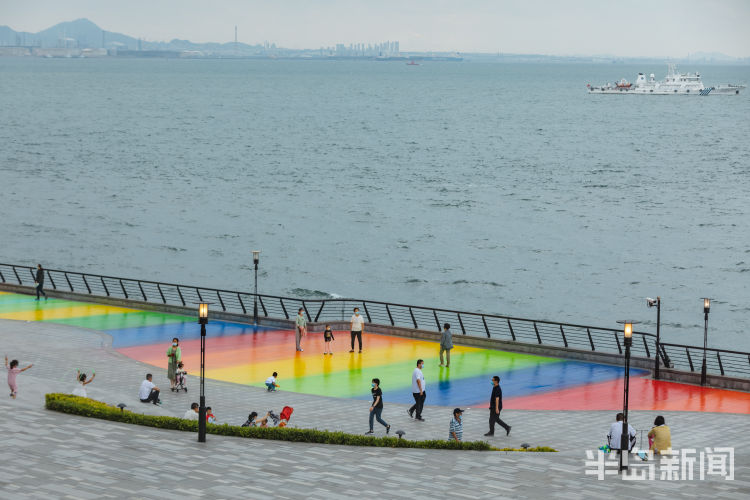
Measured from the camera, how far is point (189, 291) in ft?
225

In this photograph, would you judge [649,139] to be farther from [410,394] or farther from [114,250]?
[410,394]

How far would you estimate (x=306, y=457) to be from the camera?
2266 centimetres

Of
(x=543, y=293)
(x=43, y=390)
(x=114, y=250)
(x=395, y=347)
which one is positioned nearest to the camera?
(x=43, y=390)

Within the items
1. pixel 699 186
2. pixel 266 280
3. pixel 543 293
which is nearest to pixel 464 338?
pixel 543 293

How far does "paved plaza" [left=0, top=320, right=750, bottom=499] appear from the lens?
65.8ft

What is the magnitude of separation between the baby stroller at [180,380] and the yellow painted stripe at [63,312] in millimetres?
13348

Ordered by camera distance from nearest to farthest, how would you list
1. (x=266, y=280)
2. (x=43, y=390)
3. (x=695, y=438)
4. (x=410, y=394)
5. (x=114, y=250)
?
1. (x=695, y=438)
2. (x=43, y=390)
3. (x=410, y=394)
4. (x=266, y=280)
5. (x=114, y=250)

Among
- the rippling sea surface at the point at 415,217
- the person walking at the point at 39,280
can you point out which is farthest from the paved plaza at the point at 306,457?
the rippling sea surface at the point at 415,217

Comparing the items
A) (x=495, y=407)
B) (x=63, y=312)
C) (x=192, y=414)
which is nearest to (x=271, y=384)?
(x=192, y=414)

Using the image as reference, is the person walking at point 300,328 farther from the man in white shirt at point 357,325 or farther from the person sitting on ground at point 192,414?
the person sitting on ground at point 192,414

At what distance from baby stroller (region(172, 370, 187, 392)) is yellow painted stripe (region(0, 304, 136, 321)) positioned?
13.3m

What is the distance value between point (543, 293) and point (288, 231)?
93.7ft

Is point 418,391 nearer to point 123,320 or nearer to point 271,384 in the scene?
point 271,384

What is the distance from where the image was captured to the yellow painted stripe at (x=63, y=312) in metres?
42.1
